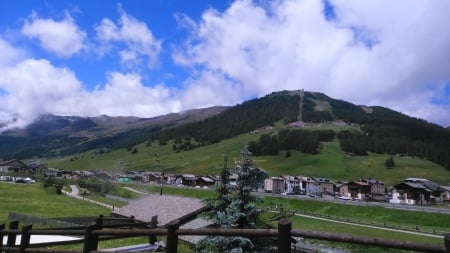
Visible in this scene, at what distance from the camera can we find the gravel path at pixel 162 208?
42897 mm

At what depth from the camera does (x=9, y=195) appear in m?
92.5

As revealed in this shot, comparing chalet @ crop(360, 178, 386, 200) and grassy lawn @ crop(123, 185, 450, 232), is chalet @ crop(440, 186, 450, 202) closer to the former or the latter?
chalet @ crop(360, 178, 386, 200)

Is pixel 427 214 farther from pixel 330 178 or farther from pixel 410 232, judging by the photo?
pixel 330 178

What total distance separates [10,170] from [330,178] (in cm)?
14577

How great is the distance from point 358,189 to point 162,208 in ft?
427

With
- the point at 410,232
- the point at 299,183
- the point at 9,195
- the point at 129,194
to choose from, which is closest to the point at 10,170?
the point at 129,194

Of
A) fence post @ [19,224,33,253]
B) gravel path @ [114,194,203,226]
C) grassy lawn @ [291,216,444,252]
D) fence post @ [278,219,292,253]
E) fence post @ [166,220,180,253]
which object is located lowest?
grassy lawn @ [291,216,444,252]

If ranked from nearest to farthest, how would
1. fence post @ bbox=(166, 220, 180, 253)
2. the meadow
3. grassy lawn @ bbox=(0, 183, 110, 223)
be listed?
fence post @ bbox=(166, 220, 180, 253) < the meadow < grassy lawn @ bbox=(0, 183, 110, 223)

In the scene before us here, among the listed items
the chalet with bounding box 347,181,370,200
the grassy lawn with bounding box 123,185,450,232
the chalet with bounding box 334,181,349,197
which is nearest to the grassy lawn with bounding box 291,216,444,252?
the grassy lawn with bounding box 123,185,450,232

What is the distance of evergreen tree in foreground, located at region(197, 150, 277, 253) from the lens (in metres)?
14.2

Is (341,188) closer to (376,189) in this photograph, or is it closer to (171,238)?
(376,189)

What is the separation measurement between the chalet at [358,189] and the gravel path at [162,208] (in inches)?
4798

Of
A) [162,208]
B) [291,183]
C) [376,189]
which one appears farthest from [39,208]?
[291,183]

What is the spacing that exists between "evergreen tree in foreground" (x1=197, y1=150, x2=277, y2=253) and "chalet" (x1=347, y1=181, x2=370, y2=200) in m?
151
